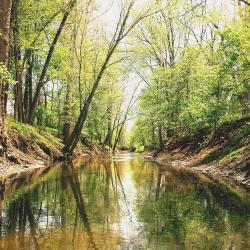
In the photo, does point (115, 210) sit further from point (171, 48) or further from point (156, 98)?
point (171, 48)

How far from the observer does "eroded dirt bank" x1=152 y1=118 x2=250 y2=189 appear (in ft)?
42.2

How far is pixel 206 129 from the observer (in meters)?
24.7

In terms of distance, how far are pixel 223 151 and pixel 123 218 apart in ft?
36.8

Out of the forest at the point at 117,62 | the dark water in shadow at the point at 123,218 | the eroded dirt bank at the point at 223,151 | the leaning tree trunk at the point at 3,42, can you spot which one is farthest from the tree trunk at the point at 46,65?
the dark water in shadow at the point at 123,218

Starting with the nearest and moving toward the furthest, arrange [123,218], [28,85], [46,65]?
[123,218], [46,65], [28,85]

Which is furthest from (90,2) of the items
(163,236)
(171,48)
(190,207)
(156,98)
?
(163,236)

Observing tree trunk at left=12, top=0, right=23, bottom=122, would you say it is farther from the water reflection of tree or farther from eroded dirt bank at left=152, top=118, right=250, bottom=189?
the water reflection of tree

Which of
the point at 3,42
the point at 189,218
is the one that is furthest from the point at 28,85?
the point at 189,218

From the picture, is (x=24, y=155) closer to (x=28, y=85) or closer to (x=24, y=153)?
(x=24, y=153)

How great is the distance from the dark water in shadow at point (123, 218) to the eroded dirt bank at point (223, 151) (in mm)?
2864

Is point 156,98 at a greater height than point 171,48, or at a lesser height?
lesser

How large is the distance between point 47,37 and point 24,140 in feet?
28.5

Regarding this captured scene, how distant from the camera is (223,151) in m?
16.7

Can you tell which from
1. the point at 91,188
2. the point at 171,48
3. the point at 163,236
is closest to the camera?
the point at 163,236
